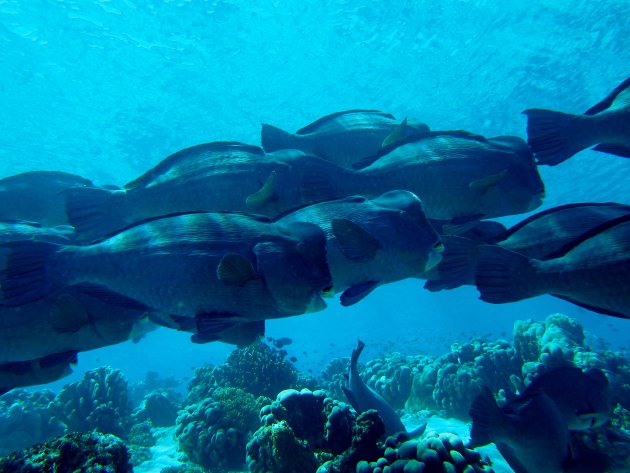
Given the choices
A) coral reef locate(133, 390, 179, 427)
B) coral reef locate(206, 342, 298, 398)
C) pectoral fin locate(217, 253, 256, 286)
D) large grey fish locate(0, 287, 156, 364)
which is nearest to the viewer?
pectoral fin locate(217, 253, 256, 286)

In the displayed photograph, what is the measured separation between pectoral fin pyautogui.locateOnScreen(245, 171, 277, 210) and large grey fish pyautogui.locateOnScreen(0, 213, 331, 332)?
82cm

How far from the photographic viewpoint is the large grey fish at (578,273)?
2.93 m

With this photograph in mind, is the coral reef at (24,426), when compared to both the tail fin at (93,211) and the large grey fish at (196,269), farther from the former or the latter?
the large grey fish at (196,269)

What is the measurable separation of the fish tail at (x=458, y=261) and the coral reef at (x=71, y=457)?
363 centimetres

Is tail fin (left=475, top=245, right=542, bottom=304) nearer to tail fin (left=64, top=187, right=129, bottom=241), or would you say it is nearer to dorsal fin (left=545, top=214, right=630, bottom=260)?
dorsal fin (left=545, top=214, right=630, bottom=260)

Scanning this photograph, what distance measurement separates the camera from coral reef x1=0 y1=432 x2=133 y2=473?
2814 mm

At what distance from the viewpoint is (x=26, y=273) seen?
3.25 metres

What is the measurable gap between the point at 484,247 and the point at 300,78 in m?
20.6

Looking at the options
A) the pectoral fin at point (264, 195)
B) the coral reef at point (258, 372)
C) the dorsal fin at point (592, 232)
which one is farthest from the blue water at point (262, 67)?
the dorsal fin at point (592, 232)

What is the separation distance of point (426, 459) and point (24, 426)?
1212 cm

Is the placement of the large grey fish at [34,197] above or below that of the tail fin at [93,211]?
above

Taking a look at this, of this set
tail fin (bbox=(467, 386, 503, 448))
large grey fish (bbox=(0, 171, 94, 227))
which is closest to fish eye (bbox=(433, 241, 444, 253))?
tail fin (bbox=(467, 386, 503, 448))

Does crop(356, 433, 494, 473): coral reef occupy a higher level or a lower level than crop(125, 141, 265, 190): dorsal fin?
lower

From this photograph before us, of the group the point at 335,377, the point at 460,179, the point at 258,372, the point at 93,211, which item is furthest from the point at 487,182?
the point at 335,377
